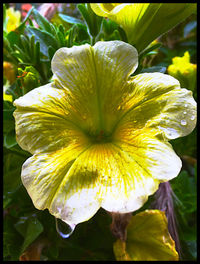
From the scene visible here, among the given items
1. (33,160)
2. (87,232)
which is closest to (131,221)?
(87,232)

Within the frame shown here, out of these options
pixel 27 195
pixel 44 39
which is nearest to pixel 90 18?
pixel 44 39

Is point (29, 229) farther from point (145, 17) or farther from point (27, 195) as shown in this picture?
point (145, 17)

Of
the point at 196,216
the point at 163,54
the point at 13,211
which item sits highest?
the point at 163,54

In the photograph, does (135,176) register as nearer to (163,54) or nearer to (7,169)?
(7,169)

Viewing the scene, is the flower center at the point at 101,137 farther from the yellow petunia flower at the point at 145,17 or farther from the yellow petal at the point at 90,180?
the yellow petunia flower at the point at 145,17

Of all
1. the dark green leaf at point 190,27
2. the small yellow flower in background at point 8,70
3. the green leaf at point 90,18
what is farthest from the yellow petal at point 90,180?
the dark green leaf at point 190,27

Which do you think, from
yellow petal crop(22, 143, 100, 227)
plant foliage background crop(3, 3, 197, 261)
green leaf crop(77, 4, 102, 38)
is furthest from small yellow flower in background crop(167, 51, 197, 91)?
yellow petal crop(22, 143, 100, 227)
